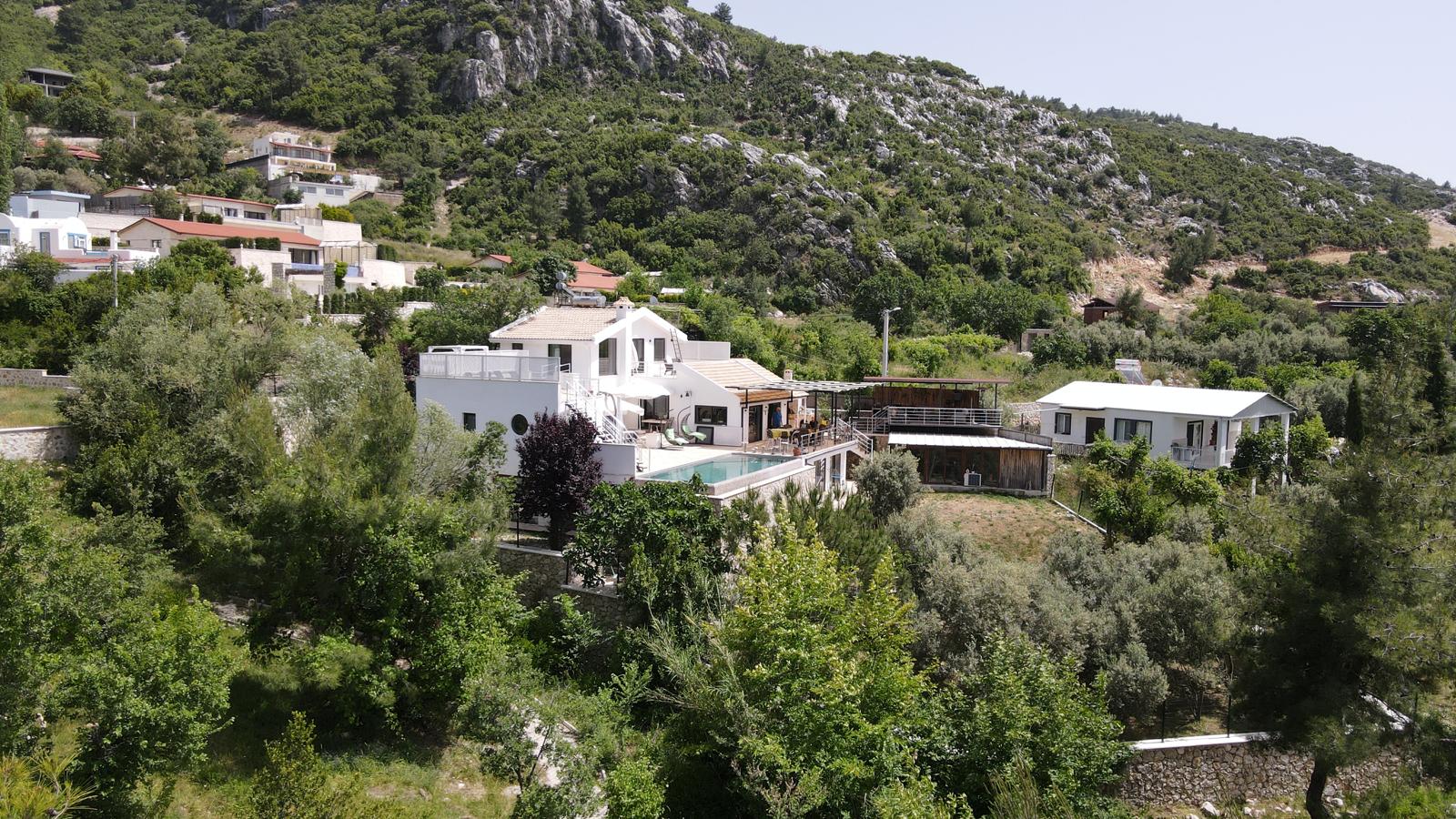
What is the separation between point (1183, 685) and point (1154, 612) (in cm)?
187

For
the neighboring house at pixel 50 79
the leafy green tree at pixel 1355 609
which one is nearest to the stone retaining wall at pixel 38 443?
the leafy green tree at pixel 1355 609

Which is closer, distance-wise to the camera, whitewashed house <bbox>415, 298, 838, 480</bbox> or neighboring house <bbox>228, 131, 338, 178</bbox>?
whitewashed house <bbox>415, 298, 838, 480</bbox>

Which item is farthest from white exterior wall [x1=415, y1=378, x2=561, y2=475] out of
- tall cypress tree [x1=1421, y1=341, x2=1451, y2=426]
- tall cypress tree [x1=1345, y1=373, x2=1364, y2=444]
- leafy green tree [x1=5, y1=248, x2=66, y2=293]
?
tall cypress tree [x1=1421, y1=341, x2=1451, y2=426]

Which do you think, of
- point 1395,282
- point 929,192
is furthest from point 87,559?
point 1395,282

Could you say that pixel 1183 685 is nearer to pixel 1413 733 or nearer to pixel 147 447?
pixel 1413 733

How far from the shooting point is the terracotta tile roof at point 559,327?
1100 inches

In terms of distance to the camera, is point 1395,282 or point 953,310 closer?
point 953,310

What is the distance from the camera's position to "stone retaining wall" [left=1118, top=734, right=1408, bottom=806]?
1709cm

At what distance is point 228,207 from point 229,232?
13067 mm

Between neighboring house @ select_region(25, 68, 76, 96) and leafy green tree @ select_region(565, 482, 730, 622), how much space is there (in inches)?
3922

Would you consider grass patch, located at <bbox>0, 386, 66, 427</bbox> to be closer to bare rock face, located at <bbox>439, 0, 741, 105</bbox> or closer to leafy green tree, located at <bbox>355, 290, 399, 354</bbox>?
leafy green tree, located at <bbox>355, 290, 399, 354</bbox>

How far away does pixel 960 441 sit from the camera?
33.9 metres

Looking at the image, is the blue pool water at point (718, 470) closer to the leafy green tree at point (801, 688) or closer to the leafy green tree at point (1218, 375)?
the leafy green tree at point (801, 688)

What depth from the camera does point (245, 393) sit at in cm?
2208
